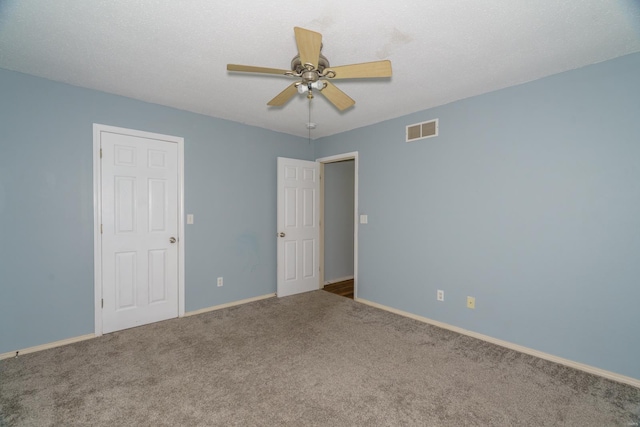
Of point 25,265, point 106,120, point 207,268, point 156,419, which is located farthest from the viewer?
point 207,268

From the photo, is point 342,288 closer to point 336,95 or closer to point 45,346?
point 336,95

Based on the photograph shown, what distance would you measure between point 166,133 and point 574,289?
4.29 m

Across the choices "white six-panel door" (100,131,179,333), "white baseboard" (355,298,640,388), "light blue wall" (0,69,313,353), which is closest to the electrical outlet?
"white baseboard" (355,298,640,388)

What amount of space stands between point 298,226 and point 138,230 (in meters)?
2.07

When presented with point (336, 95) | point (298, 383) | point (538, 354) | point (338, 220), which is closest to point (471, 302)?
point (538, 354)

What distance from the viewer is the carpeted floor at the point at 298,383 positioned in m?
1.75

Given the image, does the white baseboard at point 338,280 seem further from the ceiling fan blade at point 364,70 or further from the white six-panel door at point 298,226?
the ceiling fan blade at point 364,70

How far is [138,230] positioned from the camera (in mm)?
3090

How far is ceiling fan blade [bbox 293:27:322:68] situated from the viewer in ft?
4.63

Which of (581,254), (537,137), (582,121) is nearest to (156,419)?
(581,254)

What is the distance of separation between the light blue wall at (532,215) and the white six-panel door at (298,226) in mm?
1316

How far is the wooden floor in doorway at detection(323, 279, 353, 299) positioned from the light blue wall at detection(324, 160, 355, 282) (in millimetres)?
174

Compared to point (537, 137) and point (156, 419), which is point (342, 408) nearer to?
point (156, 419)

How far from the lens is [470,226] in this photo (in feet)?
9.60
